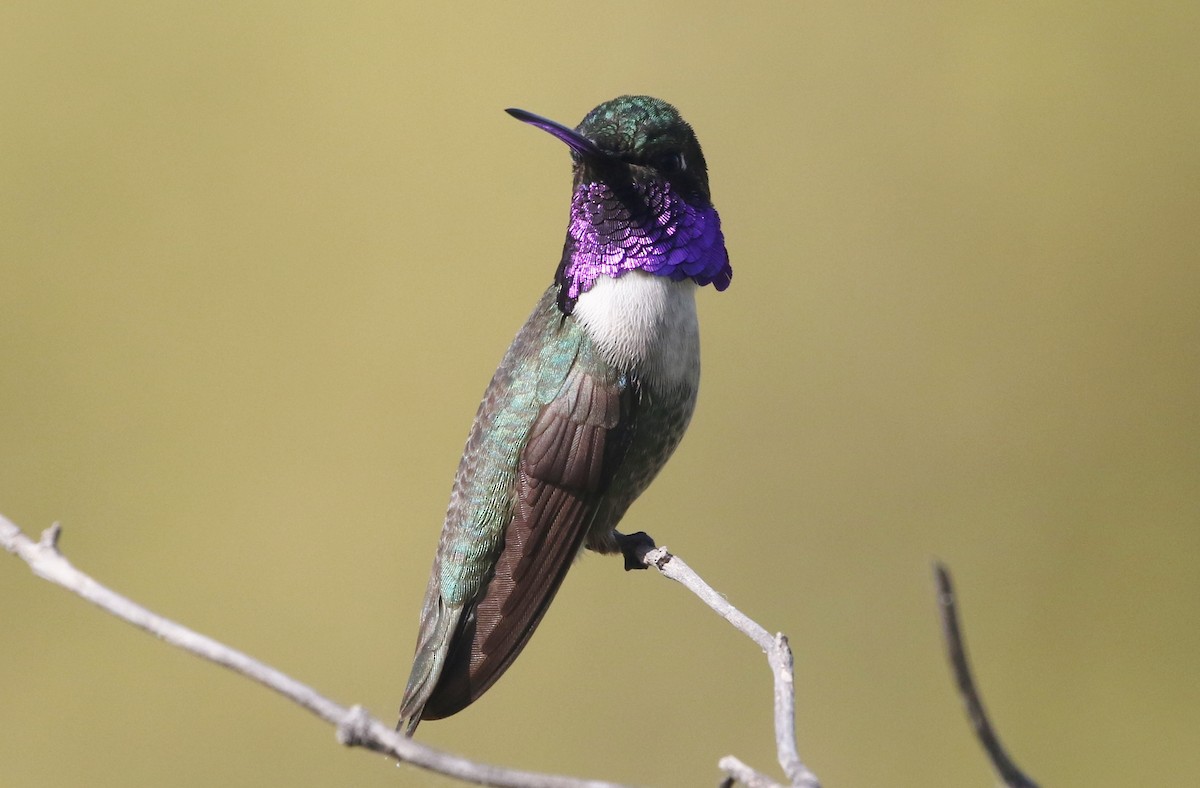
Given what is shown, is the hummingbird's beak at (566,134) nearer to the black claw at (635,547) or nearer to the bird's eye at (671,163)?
the bird's eye at (671,163)

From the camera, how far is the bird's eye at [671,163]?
1.85 metres

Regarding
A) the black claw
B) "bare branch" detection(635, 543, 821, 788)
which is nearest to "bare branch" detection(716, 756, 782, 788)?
"bare branch" detection(635, 543, 821, 788)

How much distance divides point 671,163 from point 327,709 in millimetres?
1115

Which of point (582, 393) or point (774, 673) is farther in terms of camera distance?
point (582, 393)

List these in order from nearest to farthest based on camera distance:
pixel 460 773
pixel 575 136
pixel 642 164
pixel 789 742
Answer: pixel 460 773 → pixel 789 742 → pixel 575 136 → pixel 642 164

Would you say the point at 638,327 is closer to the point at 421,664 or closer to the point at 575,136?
the point at 575,136

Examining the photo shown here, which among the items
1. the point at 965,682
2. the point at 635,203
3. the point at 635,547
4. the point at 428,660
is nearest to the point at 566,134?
the point at 635,203

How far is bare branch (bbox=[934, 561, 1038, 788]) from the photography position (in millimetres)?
732

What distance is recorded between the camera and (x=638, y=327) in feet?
6.11

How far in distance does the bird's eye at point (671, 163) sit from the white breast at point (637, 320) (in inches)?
6.7

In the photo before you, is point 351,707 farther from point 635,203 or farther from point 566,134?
point 635,203

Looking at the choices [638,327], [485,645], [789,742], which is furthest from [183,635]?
[638,327]

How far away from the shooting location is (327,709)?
1.03m

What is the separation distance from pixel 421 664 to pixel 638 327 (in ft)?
2.15
